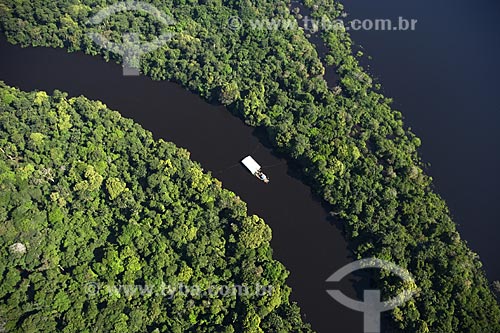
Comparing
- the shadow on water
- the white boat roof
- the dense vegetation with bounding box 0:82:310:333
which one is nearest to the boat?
the white boat roof

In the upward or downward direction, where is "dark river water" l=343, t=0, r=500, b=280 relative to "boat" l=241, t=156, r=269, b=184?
upward

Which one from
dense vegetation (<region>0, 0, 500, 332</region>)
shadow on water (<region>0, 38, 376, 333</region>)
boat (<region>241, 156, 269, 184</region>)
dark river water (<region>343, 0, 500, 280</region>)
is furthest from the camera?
boat (<region>241, 156, 269, 184</region>)

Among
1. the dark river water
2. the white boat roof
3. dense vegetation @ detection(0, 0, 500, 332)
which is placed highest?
the dark river water

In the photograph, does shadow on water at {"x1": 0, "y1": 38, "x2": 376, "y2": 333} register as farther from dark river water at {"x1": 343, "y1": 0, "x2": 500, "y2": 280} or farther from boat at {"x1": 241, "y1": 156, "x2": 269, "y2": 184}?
dark river water at {"x1": 343, "y1": 0, "x2": 500, "y2": 280}

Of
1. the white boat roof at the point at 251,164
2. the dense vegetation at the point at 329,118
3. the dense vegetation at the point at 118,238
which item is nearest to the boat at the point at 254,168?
the white boat roof at the point at 251,164

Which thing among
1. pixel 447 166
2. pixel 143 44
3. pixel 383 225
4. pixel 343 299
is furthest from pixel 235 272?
pixel 143 44

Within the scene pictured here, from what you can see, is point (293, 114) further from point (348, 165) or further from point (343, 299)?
point (343, 299)

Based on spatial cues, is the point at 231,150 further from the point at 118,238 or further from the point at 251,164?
the point at 118,238

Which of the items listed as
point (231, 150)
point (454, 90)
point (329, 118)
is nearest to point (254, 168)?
point (231, 150)
